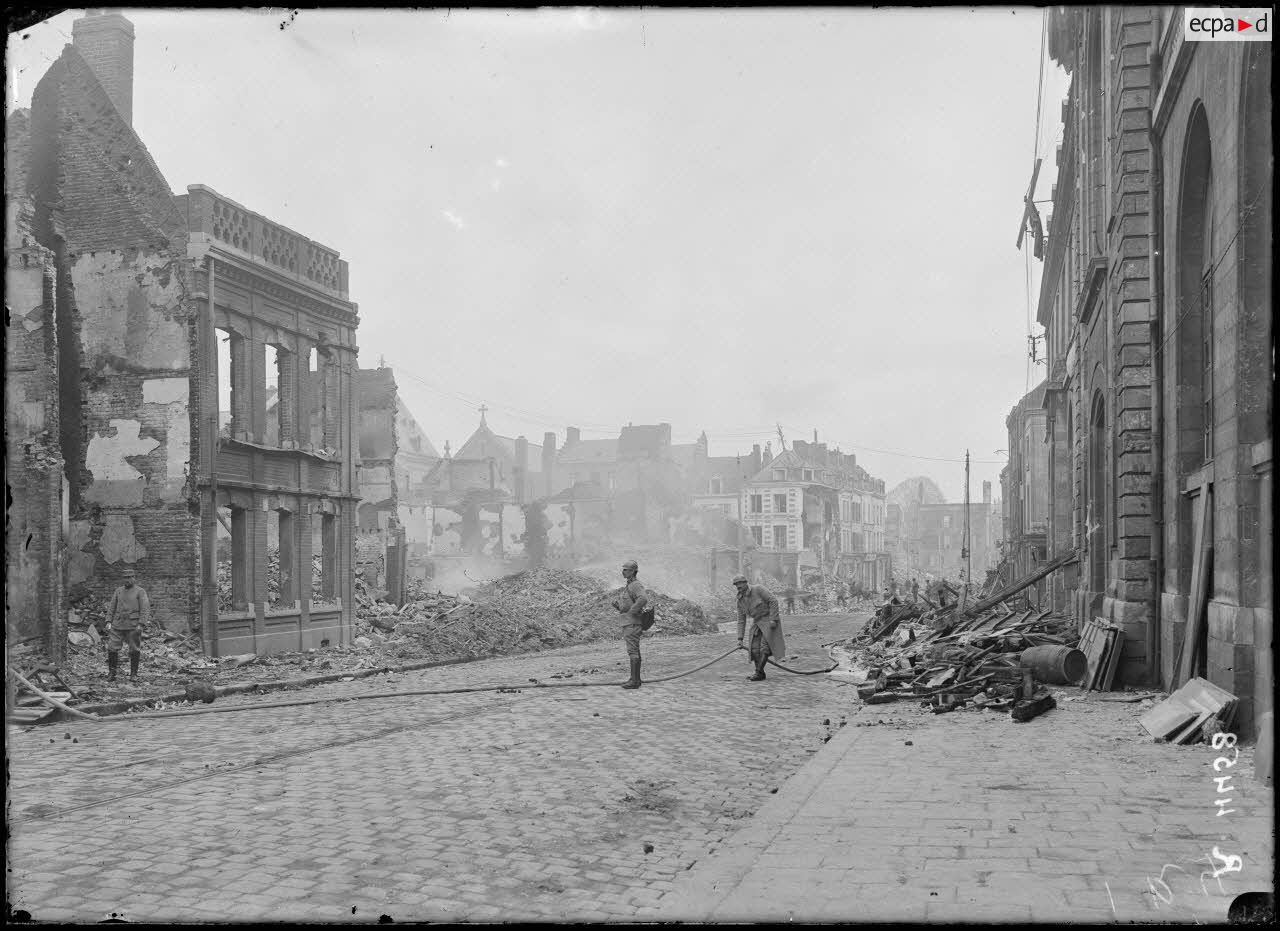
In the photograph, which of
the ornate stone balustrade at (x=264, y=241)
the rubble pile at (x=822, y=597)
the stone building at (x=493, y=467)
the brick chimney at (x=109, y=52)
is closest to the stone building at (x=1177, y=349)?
the ornate stone balustrade at (x=264, y=241)

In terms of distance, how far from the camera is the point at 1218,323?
1086 centimetres

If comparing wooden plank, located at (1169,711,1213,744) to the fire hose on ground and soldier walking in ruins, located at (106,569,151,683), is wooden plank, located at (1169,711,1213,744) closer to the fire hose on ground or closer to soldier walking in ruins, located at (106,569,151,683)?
the fire hose on ground

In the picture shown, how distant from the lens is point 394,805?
7.77 m

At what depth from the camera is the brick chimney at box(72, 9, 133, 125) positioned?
22.9m

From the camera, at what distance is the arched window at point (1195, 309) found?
1220 cm

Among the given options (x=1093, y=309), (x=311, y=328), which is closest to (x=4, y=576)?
(x=1093, y=309)

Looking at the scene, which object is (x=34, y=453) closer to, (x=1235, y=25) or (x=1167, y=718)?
(x=1167, y=718)

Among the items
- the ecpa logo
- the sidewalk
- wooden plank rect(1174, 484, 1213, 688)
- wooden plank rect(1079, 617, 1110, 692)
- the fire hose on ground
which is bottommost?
the fire hose on ground

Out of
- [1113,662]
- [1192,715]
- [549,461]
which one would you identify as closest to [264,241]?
[1113,662]

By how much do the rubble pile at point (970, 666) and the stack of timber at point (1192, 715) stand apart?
141 centimetres

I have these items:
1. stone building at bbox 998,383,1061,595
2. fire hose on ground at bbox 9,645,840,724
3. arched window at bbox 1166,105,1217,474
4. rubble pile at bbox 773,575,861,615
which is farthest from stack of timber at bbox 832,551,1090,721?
rubble pile at bbox 773,575,861,615

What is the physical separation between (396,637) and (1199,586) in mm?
19993

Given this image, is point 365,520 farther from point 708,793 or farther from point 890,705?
point 708,793

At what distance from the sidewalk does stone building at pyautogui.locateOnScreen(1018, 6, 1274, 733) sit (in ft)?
3.59
